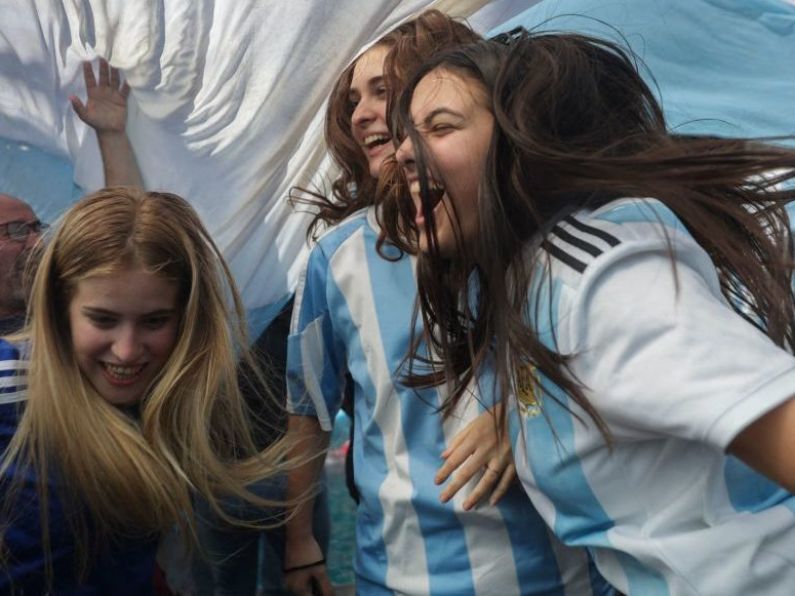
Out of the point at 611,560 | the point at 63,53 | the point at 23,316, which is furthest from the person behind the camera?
the point at 23,316

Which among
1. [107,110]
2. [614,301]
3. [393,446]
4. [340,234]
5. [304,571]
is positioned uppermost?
[107,110]

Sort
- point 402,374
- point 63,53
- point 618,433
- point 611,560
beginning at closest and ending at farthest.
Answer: point 618,433 → point 611,560 → point 402,374 → point 63,53

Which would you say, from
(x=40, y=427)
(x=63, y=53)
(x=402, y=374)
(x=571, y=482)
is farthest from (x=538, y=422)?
(x=63, y=53)

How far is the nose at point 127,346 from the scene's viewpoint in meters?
1.63

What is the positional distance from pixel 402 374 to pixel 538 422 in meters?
0.38

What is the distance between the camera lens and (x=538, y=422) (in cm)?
121

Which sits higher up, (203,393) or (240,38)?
(240,38)

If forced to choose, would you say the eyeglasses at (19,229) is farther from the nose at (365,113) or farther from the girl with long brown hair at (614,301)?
the girl with long brown hair at (614,301)

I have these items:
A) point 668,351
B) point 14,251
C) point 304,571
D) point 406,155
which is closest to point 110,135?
point 14,251

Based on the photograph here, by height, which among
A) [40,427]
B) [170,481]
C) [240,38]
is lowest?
[170,481]

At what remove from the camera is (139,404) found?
1716 millimetres

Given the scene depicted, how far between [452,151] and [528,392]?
0.32m

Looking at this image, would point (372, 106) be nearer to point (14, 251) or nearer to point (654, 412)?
point (14, 251)

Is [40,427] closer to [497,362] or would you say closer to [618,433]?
[497,362]
